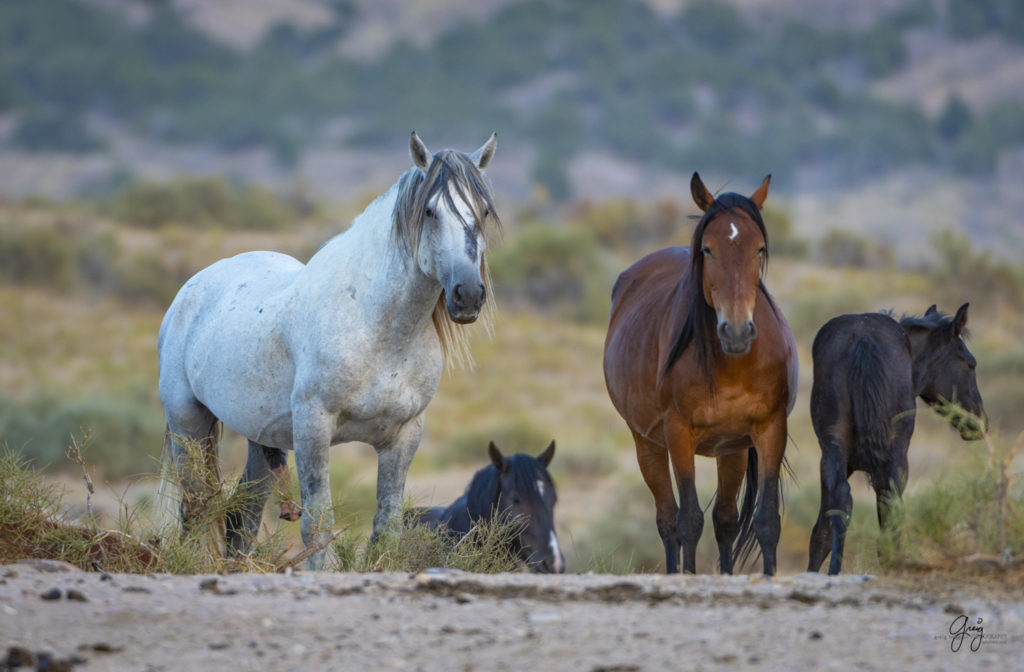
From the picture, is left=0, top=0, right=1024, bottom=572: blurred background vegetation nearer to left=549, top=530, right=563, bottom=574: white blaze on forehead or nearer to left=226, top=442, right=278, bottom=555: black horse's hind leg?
left=549, top=530, right=563, bottom=574: white blaze on forehead

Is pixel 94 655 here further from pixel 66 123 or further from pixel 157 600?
pixel 66 123

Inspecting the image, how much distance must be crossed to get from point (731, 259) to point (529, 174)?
2597 inches

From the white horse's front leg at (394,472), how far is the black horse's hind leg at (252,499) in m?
0.78

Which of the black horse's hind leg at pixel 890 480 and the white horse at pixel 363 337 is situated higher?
the white horse at pixel 363 337

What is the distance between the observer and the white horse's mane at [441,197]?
5.62 meters

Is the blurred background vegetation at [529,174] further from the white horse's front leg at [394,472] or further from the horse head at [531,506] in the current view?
the horse head at [531,506]

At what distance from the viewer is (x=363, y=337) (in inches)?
225

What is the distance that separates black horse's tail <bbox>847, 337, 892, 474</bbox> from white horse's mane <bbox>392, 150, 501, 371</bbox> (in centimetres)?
176

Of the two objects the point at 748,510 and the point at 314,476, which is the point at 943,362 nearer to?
the point at 748,510

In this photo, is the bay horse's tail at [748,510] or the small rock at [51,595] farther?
the bay horse's tail at [748,510]

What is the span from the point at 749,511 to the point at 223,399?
2.83 meters

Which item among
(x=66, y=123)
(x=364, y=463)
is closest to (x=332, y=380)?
(x=364, y=463)

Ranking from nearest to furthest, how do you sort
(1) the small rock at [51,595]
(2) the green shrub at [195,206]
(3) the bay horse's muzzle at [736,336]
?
(1) the small rock at [51,595] → (3) the bay horse's muzzle at [736,336] → (2) the green shrub at [195,206]

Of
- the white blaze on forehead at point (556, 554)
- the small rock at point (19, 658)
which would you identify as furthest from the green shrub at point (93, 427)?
the small rock at point (19, 658)
